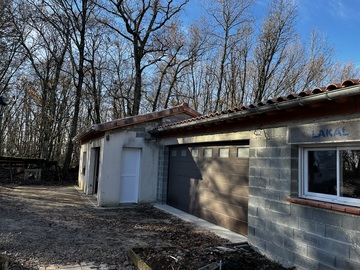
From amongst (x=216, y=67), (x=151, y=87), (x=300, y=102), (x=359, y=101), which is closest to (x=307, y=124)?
(x=300, y=102)

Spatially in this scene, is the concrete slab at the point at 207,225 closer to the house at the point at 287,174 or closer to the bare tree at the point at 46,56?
the house at the point at 287,174

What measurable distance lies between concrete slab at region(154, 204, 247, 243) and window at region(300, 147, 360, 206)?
2135 millimetres

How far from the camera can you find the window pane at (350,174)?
13.5 ft

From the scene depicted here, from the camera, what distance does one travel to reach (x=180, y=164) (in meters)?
10.0

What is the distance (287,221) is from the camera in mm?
4938

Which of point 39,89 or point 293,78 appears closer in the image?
point 293,78

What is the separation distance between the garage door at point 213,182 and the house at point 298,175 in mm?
27

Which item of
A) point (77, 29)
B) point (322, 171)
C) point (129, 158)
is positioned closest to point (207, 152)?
point (129, 158)

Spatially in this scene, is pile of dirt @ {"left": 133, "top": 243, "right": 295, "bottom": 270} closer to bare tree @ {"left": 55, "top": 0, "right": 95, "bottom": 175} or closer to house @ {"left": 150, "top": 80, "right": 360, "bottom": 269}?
house @ {"left": 150, "top": 80, "right": 360, "bottom": 269}

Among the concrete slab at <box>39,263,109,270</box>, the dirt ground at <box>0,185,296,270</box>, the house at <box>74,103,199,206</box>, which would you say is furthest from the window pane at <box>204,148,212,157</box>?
the concrete slab at <box>39,263,109,270</box>

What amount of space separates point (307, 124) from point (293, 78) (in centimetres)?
1658

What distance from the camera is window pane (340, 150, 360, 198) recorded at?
4.11 meters

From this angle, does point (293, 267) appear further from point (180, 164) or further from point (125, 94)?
point (125, 94)

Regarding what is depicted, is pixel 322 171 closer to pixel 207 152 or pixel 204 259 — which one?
pixel 204 259
